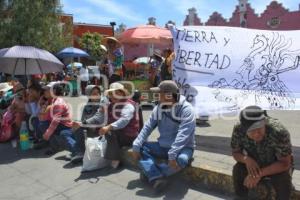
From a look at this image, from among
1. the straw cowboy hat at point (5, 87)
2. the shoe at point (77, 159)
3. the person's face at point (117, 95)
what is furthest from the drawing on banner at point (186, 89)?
the straw cowboy hat at point (5, 87)

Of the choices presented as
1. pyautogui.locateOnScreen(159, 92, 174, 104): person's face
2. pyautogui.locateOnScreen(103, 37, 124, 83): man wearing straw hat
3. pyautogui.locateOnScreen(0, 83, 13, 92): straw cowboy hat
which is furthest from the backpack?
pyautogui.locateOnScreen(159, 92, 174, 104): person's face

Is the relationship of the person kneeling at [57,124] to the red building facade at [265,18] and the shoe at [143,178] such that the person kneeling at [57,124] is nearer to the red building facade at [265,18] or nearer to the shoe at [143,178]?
the shoe at [143,178]

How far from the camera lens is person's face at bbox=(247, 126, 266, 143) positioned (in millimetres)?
3611

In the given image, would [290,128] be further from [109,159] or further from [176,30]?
[109,159]

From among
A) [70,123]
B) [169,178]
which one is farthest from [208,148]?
[70,123]

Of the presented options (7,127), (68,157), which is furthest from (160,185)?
(7,127)

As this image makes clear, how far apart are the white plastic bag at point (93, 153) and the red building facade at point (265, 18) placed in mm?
28457

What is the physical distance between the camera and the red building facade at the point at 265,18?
3108cm

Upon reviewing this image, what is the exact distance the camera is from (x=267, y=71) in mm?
5613

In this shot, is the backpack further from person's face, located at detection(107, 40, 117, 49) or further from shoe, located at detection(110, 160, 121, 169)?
shoe, located at detection(110, 160, 121, 169)

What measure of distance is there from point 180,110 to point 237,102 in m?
1.25

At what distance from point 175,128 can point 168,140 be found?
18 cm

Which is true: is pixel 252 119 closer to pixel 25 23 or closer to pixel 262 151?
pixel 262 151

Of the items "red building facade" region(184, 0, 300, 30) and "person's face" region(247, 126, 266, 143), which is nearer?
"person's face" region(247, 126, 266, 143)
